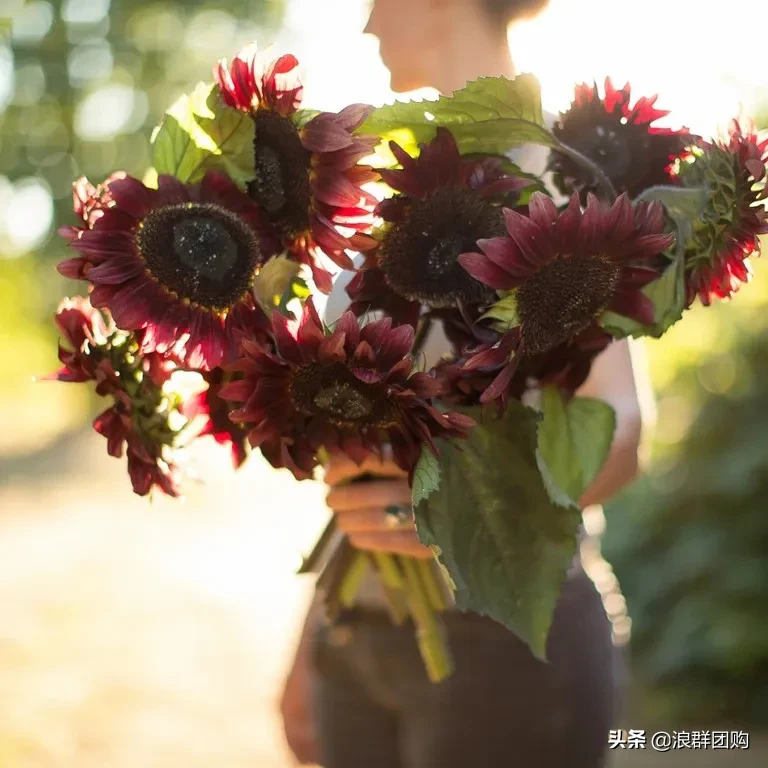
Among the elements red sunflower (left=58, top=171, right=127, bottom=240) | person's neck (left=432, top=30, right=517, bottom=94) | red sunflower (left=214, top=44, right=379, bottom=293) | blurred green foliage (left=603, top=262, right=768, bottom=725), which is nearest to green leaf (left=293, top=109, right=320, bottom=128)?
red sunflower (left=214, top=44, right=379, bottom=293)

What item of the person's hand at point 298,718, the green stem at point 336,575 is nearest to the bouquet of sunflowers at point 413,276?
the green stem at point 336,575

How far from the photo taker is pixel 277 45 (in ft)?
2.17

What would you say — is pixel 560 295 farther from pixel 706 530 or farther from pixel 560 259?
pixel 706 530

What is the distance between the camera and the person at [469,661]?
98 cm


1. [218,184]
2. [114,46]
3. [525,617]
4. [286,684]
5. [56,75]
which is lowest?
[525,617]

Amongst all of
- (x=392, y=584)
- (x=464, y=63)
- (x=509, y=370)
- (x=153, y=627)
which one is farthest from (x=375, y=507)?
(x=153, y=627)

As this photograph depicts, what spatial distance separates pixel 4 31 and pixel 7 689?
676 cm

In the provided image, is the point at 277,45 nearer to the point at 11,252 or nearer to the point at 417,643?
the point at 417,643

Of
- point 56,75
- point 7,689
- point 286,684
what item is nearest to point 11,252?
point 56,75

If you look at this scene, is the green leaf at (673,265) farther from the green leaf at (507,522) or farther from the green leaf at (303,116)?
the green leaf at (303,116)

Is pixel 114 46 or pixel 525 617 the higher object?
pixel 114 46

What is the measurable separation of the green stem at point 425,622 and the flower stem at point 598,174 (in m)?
0.41

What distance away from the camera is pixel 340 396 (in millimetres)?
613

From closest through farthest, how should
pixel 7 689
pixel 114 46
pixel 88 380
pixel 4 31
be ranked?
pixel 88 380
pixel 7 689
pixel 4 31
pixel 114 46
